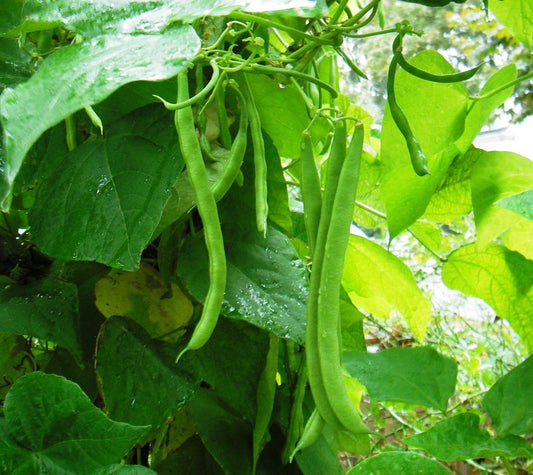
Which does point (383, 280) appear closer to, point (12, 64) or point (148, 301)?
point (148, 301)

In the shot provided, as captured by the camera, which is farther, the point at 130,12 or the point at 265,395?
the point at 265,395

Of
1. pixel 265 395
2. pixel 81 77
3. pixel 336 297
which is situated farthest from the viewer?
pixel 265 395

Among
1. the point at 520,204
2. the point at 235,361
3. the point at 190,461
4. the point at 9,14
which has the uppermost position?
the point at 9,14

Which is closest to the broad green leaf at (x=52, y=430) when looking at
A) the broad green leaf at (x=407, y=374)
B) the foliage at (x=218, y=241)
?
the foliage at (x=218, y=241)

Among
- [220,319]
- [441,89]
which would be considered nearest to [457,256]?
[441,89]

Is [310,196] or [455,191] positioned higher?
[310,196]

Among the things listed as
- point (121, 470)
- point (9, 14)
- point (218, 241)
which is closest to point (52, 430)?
point (121, 470)

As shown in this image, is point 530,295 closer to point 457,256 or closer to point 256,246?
point 457,256
